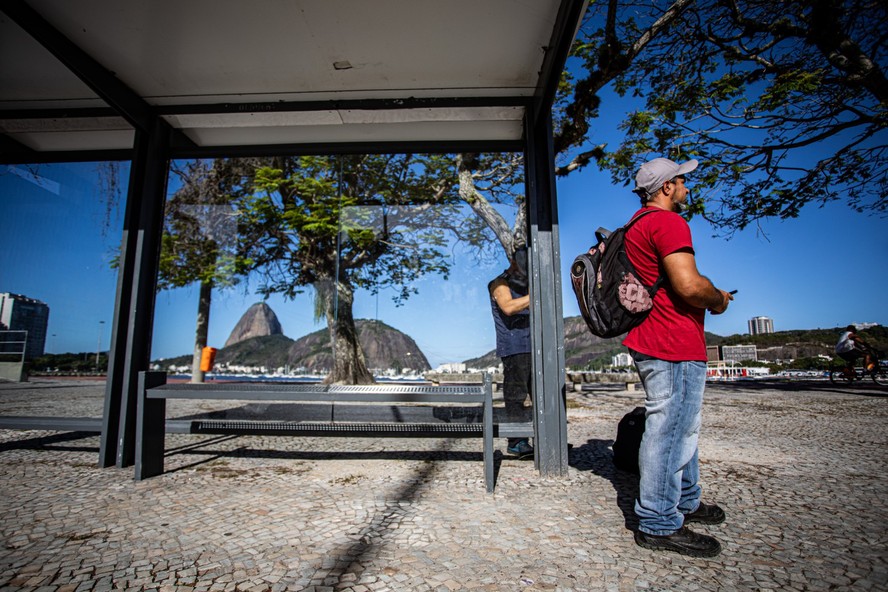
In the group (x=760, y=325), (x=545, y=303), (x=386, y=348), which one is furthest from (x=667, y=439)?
(x=760, y=325)

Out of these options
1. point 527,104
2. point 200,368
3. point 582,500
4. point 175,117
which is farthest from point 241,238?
point 582,500

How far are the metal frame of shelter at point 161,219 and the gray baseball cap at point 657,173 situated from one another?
1.18 meters

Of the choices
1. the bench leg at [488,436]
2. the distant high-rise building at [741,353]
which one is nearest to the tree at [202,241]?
the bench leg at [488,436]

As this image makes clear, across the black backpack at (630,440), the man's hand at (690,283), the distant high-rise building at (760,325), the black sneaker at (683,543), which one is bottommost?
the black sneaker at (683,543)

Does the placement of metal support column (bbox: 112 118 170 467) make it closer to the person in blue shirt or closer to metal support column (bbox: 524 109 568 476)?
the person in blue shirt

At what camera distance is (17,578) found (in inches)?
66.2

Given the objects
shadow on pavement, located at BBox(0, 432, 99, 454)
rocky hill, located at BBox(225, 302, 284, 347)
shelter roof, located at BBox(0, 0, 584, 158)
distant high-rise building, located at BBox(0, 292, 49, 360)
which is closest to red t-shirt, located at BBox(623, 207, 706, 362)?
shelter roof, located at BBox(0, 0, 584, 158)

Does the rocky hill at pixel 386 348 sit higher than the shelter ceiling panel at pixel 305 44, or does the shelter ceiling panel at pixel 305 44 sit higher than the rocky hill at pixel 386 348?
the shelter ceiling panel at pixel 305 44

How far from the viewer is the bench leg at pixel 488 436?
2.87 m

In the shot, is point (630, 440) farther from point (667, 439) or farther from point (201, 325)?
point (201, 325)

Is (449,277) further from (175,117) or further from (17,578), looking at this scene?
(17,578)

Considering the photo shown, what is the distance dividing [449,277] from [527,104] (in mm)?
2066

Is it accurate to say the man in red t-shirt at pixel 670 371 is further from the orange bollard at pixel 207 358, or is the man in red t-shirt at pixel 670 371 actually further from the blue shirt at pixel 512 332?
the orange bollard at pixel 207 358

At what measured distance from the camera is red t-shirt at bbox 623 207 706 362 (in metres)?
2.00
